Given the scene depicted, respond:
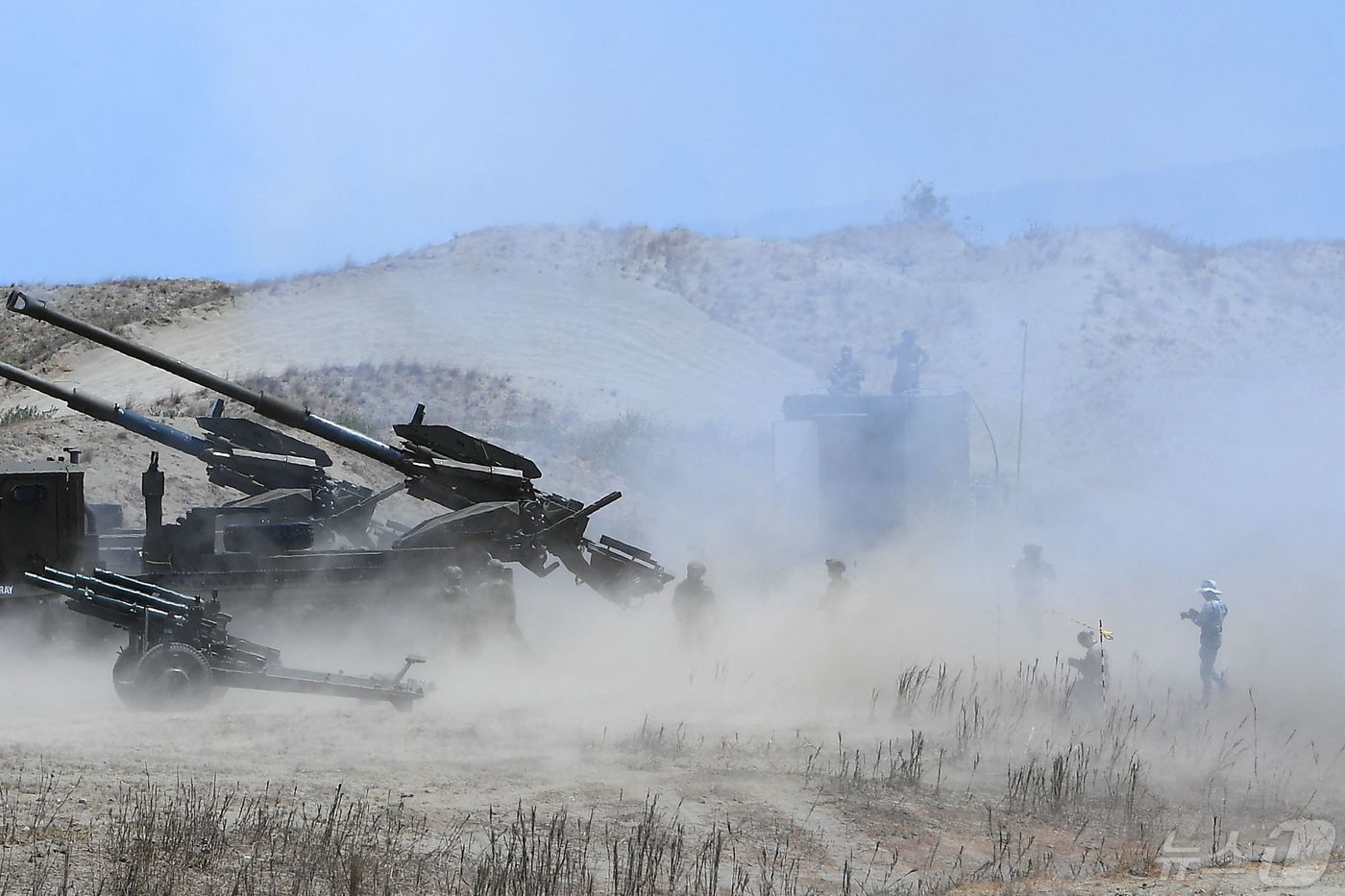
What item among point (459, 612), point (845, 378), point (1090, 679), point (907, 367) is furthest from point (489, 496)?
point (907, 367)

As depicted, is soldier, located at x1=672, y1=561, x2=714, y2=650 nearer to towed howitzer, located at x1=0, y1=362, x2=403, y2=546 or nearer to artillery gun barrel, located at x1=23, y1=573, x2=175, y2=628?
towed howitzer, located at x1=0, y1=362, x2=403, y2=546

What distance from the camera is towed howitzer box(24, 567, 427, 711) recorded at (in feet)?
39.0

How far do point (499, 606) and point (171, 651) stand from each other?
4280 millimetres

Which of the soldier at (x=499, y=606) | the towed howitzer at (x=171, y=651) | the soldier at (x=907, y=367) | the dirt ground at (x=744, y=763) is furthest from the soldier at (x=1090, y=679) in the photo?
the soldier at (x=907, y=367)

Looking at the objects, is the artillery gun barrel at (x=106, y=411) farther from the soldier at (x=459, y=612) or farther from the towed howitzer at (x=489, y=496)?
the soldier at (x=459, y=612)

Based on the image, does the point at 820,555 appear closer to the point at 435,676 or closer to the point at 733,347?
the point at 435,676

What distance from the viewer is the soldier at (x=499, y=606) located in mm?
15469

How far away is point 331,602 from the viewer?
1503 centimetres

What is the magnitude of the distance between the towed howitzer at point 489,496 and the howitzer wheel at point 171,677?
12.2 feet

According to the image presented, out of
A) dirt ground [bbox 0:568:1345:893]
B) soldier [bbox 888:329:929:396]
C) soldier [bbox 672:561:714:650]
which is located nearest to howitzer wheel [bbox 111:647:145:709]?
dirt ground [bbox 0:568:1345:893]

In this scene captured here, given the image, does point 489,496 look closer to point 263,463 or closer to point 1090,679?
point 263,463

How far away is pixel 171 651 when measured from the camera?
11898mm

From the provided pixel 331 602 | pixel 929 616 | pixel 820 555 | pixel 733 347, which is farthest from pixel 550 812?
pixel 733 347

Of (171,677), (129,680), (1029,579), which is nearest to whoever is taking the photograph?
(171,677)
